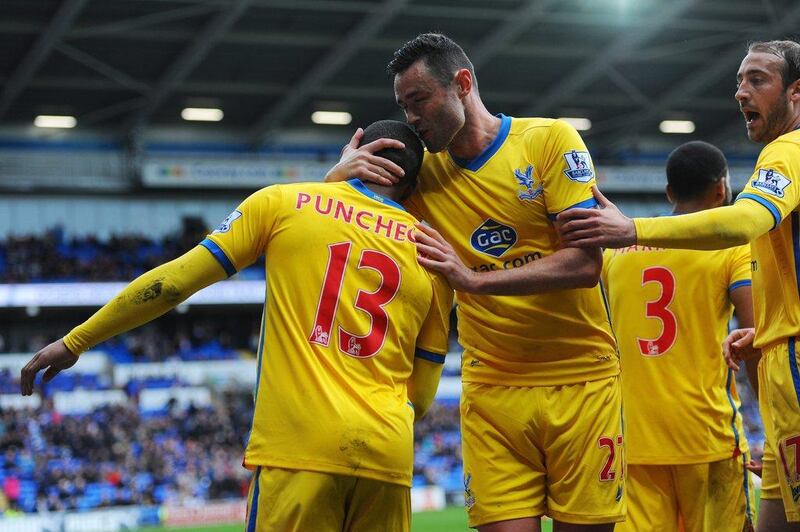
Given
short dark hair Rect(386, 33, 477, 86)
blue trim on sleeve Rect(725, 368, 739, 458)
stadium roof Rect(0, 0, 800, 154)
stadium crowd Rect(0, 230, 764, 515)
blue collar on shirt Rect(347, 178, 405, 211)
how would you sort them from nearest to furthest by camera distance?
blue collar on shirt Rect(347, 178, 405, 211), short dark hair Rect(386, 33, 477, 86), blue trim on sleeve Rect(725, 368, 739, 458), stadium crowd Rect(0, 230, 764, 515), stadium roof Rect(0, 0, 800, 154)

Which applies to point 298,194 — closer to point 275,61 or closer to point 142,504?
point 142,504

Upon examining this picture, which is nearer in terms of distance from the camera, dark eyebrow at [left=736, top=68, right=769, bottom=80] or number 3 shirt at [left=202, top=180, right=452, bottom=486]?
number 3 shirt at [left=202, top=180, right=452, bottom=486]

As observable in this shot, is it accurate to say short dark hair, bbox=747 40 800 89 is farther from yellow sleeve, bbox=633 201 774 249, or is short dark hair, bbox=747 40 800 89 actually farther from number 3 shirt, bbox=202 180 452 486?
number 3 shirt, bbox=202 180 452 486

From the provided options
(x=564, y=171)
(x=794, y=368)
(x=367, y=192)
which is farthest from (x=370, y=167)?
(x=794, y=368)

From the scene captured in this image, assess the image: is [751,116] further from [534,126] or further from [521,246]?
[521,246]

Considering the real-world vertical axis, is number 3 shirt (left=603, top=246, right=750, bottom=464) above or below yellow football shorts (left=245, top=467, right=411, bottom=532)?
above

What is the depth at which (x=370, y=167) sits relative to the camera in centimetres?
415

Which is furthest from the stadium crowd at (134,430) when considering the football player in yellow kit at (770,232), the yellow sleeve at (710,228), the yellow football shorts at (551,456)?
the yellow sleeve at (710,228)

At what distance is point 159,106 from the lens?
29891 millimetres

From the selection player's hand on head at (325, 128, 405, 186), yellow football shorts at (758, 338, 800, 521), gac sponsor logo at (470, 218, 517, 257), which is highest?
player's hand on head at (325, 128, 405, 186)

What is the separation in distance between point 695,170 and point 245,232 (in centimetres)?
258

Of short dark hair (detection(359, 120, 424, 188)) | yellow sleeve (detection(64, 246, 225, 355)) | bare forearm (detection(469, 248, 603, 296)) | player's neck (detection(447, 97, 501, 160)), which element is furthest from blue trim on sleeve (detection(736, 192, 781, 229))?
yellow sleeve (detection(64, 246, 225, 355))

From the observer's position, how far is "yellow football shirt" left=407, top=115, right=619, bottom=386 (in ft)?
14.7

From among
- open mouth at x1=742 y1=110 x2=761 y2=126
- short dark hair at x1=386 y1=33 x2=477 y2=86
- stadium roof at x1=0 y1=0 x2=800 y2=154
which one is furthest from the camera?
stadium roof at x1=0 y1=0 x2=800 y2=154
